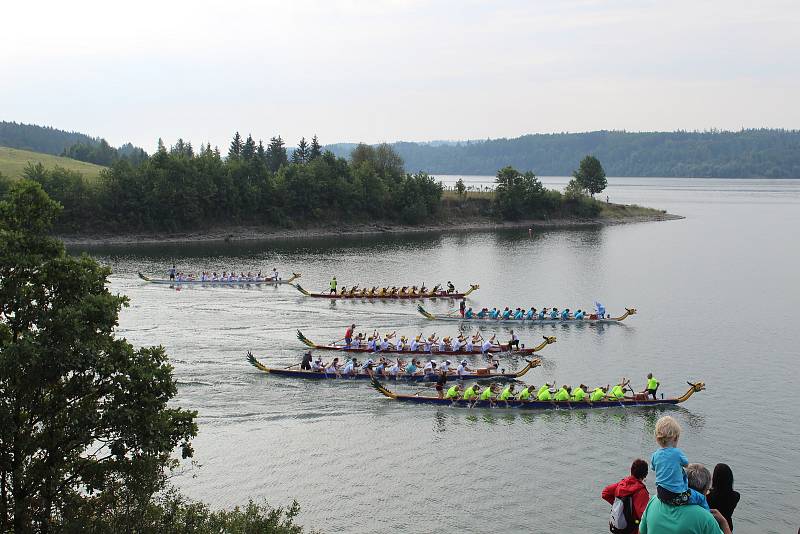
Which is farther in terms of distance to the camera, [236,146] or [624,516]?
[236,146]

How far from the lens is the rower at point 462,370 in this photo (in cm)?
3625

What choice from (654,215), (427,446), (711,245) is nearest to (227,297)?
(427,446)

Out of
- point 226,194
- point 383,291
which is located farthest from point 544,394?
A: point 226,194

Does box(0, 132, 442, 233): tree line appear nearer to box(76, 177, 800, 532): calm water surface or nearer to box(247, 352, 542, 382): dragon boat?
→ box(76, 177, 800, 532): calm water surface

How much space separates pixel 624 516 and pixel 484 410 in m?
23.7

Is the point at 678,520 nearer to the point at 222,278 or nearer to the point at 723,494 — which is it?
the point at 723,494

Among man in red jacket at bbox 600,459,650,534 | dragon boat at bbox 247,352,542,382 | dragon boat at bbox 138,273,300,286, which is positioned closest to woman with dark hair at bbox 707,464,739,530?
man in red jacket at bbox 600,459,650,534

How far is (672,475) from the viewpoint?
22.5 feet

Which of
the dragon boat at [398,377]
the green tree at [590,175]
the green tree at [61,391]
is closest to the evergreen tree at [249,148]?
the green tree at [590,175]

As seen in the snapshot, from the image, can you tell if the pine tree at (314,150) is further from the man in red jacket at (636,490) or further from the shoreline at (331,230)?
the man in red jacket at (636,490)

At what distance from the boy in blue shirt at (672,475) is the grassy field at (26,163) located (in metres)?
112

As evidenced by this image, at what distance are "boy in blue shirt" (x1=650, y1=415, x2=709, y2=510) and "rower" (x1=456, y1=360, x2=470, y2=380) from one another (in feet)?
96.0

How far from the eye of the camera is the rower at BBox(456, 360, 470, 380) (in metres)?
36.2

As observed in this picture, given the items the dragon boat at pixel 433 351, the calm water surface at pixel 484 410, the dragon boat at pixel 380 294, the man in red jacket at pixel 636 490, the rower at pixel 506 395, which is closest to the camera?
the man in red jacket at pixel 636 490
